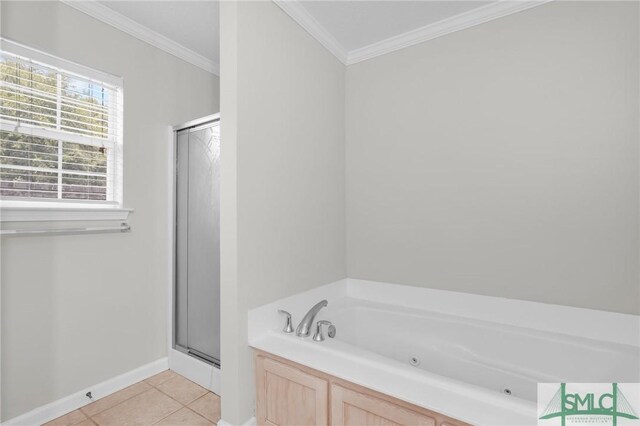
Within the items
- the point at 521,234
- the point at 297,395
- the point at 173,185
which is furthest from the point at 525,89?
the point at 173,185

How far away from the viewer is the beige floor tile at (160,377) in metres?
2.23

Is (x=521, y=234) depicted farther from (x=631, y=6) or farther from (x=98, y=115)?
(x=98, y=115)

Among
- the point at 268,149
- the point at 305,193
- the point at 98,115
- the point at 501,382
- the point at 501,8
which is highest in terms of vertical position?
the point at 501,8

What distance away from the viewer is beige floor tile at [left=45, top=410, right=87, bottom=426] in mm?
1790

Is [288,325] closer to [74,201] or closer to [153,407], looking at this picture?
[153,407]

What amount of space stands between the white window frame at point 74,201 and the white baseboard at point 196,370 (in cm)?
110

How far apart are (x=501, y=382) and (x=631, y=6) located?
215cm

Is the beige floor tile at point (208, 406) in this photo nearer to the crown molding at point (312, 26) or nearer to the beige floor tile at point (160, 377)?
the beige floor tile at point (160, 377)

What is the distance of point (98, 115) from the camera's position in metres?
2.10

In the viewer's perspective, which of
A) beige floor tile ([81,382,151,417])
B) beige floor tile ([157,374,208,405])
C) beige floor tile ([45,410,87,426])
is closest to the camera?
beige floor tile ([45,410,87,426])

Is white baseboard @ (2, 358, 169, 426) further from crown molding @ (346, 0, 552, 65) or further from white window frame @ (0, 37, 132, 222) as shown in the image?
crown molding @ (346, 0, 552, 65)

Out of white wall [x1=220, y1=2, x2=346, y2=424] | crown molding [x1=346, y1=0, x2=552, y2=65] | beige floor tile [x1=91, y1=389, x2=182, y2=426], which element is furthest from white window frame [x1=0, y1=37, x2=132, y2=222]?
crown molding [x1=346, y1=0, x2=552, y2=65]

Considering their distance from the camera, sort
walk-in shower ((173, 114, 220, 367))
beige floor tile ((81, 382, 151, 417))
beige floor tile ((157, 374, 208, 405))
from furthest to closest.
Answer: walk-in shower ((173, 114, 220, 367)) < beige floor tile ((157, 374, 208, 405)) < beige floor tile ((81, 382, 151, 417))

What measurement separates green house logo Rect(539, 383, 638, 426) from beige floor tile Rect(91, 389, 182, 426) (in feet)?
6.39
